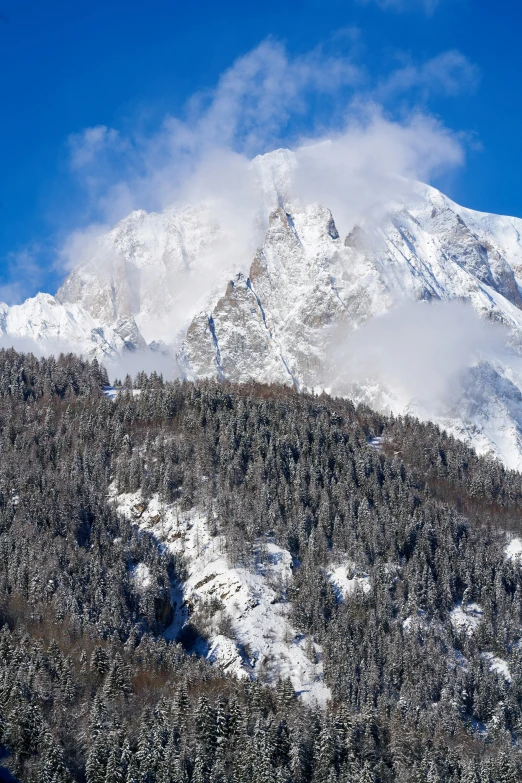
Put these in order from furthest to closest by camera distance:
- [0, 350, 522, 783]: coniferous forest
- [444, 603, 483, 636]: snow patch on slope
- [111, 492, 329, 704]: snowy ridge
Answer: [444, 603, 483, 636]: snow patch on slope, [111, 492, 329, 704]: snowy ridge, [0, 350, 522, 783]: coniferous forest

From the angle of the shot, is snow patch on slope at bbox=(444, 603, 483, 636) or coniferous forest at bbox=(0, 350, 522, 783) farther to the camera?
snow patch on slope at bbox=(444, 603, 483, 636)

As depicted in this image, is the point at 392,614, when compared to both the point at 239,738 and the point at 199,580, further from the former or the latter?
the point at 239,738

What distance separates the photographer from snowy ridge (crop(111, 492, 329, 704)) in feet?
548

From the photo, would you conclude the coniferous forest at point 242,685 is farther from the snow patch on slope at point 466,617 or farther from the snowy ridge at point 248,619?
the snowy ridge at point 248,619

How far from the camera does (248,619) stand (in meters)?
179

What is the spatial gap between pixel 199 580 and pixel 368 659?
4311 centimetres

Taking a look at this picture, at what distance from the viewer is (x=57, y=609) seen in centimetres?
17162

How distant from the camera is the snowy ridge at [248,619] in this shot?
16700 cm

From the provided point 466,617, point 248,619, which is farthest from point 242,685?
A: point 466,617

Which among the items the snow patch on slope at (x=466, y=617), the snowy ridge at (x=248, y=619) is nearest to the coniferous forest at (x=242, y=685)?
the snow patch on slope at (x=466, y=617)

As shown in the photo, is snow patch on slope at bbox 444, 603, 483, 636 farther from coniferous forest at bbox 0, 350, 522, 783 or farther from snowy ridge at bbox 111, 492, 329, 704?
snowy ridge at bbox 111, 492, 329, 704

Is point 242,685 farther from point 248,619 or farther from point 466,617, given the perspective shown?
point 466,617

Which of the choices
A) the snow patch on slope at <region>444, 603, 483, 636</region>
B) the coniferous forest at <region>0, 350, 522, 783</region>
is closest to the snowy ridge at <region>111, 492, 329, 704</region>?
the coniferous forest at <region>0, 350, 522, 783</region>

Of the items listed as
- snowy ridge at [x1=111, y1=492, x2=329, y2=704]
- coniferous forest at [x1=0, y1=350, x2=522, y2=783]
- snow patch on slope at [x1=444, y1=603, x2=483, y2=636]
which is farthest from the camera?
snow patch on slope at [x1=444, y1=603, x2=483, y2=636]
